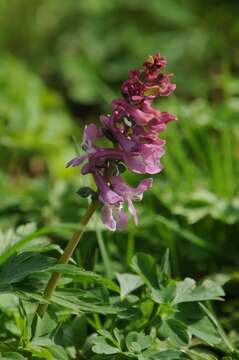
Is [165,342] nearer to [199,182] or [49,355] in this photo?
[49,355]

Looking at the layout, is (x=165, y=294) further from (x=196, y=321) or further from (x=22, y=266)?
(x=22, y=266)

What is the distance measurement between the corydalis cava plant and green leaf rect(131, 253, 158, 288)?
0.35 m

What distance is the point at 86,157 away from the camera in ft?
6.30

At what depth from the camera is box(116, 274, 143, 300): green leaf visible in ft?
7.31

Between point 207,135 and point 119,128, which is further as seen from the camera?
point 207,135

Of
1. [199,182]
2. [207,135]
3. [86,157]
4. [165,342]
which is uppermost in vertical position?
[207,135]

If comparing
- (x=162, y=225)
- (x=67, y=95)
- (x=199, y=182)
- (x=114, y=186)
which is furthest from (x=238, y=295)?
(x=67, y=95)

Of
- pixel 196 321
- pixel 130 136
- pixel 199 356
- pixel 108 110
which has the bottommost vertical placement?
pixel 199 356

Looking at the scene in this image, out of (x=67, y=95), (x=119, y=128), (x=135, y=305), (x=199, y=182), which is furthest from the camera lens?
(x=67, y=95)

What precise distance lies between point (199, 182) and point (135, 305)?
1.37 m

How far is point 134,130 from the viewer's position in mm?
1872

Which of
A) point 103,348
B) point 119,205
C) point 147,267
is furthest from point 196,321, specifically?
point 119,205

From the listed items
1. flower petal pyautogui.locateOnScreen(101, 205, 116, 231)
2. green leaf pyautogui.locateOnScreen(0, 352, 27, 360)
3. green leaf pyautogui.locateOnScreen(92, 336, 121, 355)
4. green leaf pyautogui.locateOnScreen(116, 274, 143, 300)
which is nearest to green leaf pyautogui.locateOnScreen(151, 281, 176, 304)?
green leaf pyautogui.locateOnScreen(116, 274, 143, 300)

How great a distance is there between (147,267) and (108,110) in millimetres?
3466
